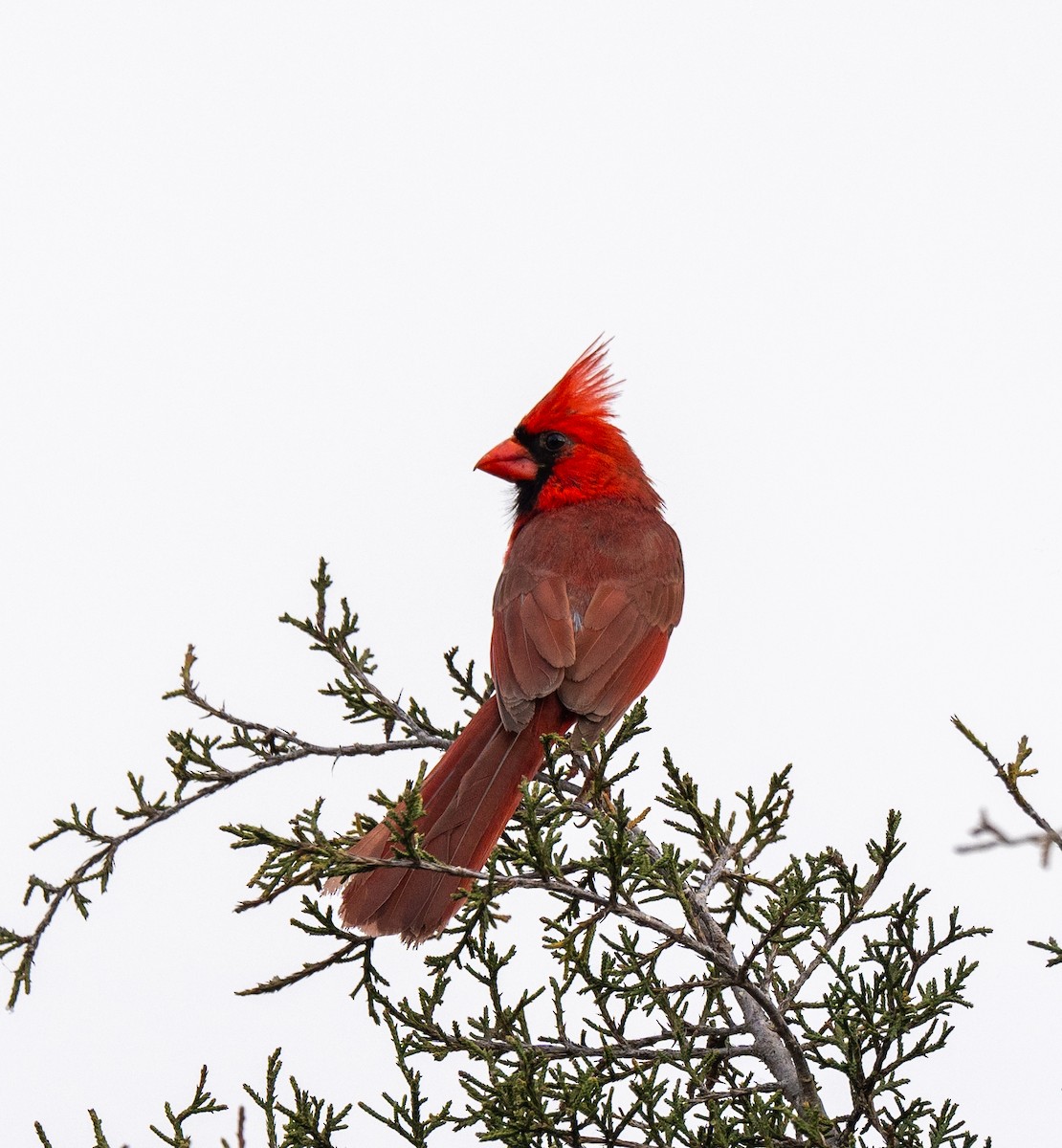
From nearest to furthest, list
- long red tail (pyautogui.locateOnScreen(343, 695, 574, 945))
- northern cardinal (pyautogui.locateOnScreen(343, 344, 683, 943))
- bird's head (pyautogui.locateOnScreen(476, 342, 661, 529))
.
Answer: long red tail (pyautogui.locateOnScreen(343, 695, 574, 945)), northern cardinal (pyautogui.locateOnScreen(343, 344, 683, 943)), bird's head (pyautogui.locateOnScreen(476, 342, 661, 529))

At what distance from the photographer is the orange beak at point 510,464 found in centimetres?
461

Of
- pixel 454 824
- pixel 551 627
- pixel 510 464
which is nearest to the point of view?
pixel 454 824

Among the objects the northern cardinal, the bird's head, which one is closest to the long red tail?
the northern cardinal

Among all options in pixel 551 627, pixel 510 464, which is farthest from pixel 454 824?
pixel 510 464

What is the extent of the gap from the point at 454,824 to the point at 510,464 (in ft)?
5.75

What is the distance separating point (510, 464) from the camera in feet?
15.2

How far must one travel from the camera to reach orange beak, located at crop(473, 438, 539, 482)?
15.1 ft

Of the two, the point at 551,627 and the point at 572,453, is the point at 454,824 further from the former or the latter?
the point at 572,453

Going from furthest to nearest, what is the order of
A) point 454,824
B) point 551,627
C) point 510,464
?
point 510,464 → point 551,627 → point 454,824

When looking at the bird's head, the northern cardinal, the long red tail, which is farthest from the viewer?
the bird's head

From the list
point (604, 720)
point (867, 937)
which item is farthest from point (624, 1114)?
point (604, 720)

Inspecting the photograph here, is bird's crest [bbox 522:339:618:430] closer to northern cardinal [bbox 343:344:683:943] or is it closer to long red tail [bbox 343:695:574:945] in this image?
northern cardinal [bbox 343:344:683:943]

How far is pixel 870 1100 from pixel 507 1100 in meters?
0.62

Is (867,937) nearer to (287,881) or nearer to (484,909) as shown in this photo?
(484,909)
